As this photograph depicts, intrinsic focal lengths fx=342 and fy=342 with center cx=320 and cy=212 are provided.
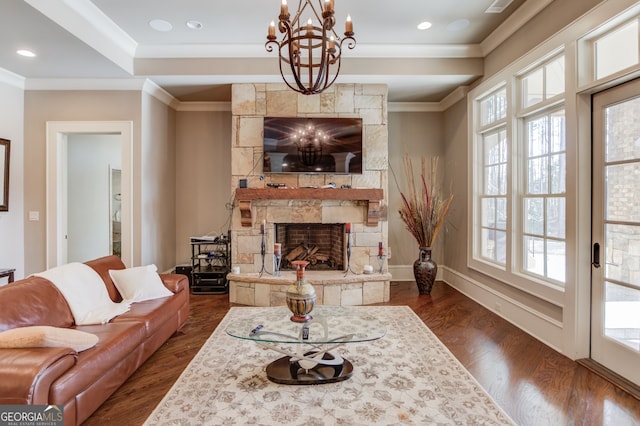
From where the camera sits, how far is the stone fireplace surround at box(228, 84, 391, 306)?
14.7ft

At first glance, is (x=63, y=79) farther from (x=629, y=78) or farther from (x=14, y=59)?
(x=629, y=78)

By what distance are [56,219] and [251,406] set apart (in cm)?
395

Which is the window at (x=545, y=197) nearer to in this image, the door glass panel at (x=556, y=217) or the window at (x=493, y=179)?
the door glass panel at (x=556, y=217)

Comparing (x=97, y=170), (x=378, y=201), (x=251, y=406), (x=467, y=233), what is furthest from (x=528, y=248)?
(x=97, y=170)

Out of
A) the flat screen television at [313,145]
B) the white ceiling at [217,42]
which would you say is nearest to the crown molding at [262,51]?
the white ceiling at [217,42]

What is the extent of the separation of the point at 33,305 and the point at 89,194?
4.08 meters

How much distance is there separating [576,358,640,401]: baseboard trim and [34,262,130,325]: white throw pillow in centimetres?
374

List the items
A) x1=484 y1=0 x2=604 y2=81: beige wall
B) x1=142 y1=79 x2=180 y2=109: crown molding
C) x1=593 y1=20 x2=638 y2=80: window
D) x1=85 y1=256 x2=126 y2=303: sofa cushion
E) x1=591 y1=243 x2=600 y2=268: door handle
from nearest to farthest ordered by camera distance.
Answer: x1=593 y1=20 x2=638 y2=80: window, x1=591 y1=243 x2=600 y2=268: door handle, x1=484 y1=0 x2=604 y2=81: beige wall, x1=85 y1=256 x2=126 y2=303: sofa cushion, x1=142 y1=79 x2=180 y2=109: crown molding

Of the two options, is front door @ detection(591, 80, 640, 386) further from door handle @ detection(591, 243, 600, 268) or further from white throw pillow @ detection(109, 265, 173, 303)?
white throw pillow @ detection(109, 265, 173, 303)

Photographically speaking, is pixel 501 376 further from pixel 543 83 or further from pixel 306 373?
pixel 543 83

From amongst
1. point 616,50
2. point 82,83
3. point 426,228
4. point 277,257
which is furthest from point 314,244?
point 616,50

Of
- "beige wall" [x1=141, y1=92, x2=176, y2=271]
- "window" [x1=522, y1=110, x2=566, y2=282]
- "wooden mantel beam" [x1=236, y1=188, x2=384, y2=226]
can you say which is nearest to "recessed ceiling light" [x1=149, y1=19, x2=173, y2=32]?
"beige wall" [x1=141, y1=92, x2=176, y2=271]

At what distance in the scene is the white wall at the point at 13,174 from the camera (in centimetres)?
421

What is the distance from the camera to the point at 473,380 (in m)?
2.49
